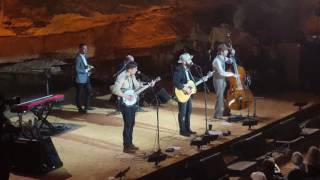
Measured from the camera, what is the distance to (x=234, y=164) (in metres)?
11.6

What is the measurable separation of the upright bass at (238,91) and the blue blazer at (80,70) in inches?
153

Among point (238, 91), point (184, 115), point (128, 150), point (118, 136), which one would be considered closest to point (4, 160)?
point (128, 150)

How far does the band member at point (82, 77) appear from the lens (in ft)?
46.8

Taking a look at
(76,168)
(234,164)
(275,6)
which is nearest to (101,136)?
(76,168)

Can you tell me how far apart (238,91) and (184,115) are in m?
2.12

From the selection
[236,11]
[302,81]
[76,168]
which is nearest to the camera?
[76,168]

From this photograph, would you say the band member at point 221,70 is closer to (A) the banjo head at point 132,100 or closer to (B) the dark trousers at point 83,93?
(A) the banjo head at point 132,100

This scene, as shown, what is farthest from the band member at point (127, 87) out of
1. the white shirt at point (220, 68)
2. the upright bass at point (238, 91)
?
the upright bass at point (238, 91)

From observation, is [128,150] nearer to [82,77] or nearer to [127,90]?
[127,90]

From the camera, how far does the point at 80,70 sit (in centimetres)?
1434

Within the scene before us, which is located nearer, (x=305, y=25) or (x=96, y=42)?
(x=96, y=42)

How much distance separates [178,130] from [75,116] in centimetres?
319

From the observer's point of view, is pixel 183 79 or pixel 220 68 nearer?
pixel 183 79

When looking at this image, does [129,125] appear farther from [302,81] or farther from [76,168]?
[302,81]
